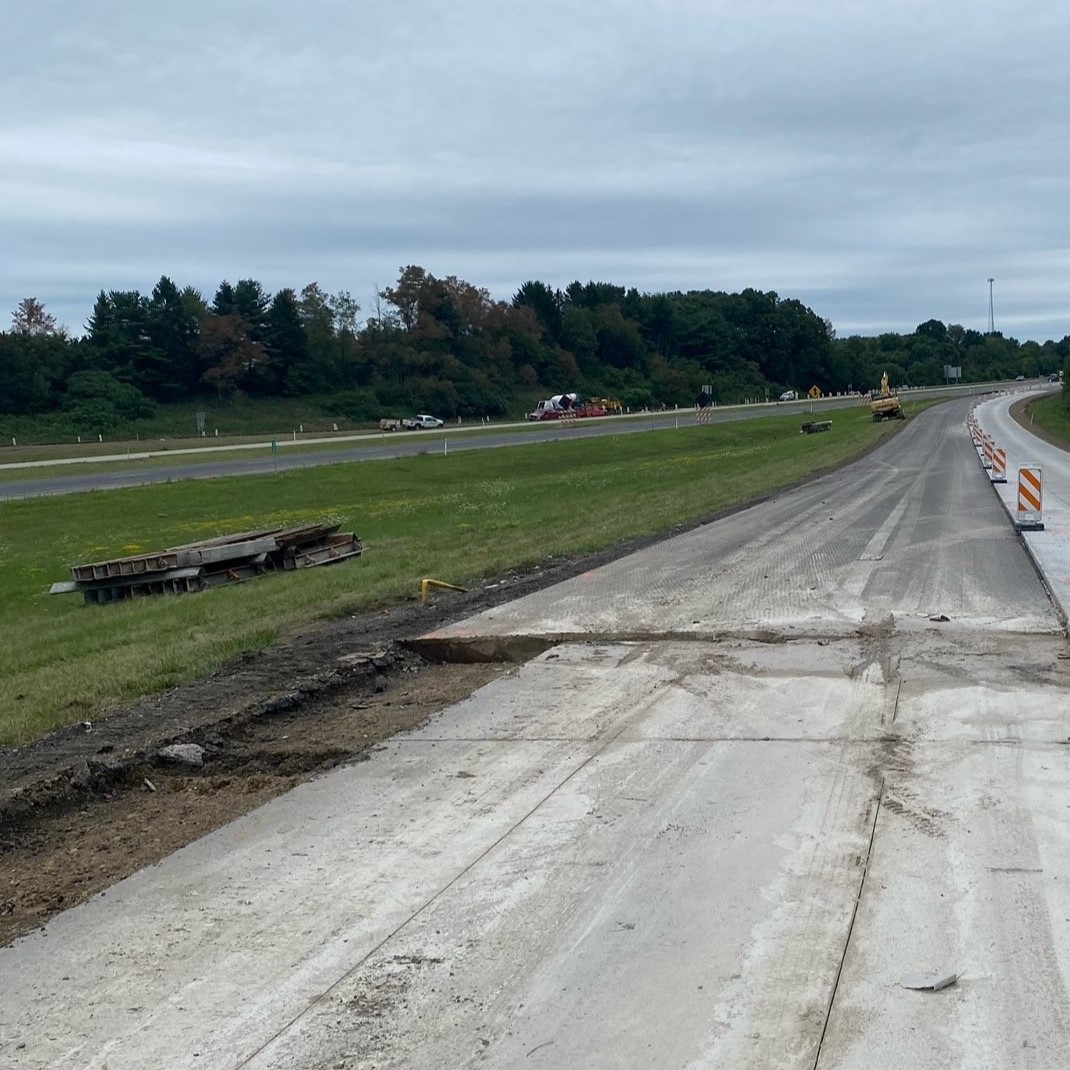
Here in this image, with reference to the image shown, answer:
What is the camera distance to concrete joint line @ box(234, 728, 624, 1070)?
4.31 meters

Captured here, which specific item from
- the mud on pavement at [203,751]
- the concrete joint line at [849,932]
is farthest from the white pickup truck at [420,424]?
the concrete joint line at [849,932]

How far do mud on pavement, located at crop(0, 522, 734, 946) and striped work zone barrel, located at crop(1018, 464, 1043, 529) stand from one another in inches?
433

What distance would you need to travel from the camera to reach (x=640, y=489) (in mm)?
34844

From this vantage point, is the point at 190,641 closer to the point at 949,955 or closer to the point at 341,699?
the point at 341,699

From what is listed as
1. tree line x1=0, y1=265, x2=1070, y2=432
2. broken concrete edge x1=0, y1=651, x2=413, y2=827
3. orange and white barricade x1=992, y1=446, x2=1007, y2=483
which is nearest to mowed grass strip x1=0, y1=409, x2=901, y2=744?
broken concrete edge x1=0, y1=651, x2=413, y2=827

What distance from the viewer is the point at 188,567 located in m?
19.9

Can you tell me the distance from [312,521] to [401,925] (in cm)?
2636

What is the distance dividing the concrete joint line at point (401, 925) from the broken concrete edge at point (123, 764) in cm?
263

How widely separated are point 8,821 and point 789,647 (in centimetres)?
658

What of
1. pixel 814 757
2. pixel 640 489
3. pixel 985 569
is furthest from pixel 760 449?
pixel 814 757

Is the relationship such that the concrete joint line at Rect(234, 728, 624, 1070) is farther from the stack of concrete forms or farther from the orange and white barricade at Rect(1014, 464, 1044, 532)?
the stack of concrete forms

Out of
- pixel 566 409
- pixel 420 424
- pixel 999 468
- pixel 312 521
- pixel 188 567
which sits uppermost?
pixel 566 409

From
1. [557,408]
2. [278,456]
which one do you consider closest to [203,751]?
[278,456]
